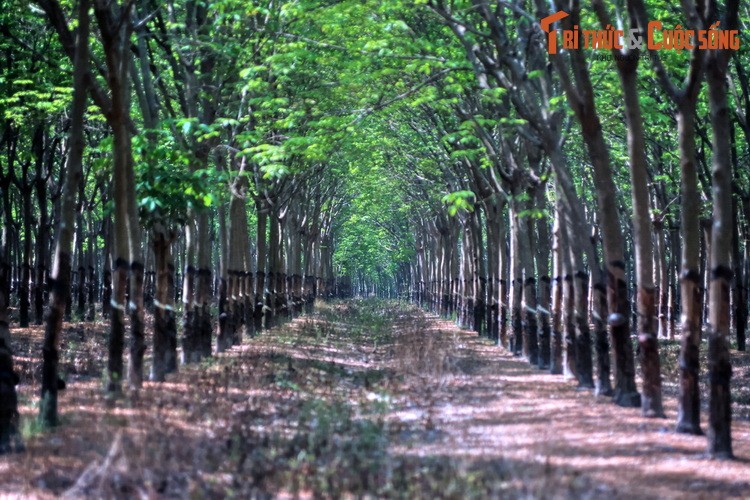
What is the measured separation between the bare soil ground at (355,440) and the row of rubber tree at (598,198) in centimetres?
81

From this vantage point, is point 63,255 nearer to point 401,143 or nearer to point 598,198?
point 598,198

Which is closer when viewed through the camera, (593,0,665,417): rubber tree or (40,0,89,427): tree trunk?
(40,0,89,427): tree trunk

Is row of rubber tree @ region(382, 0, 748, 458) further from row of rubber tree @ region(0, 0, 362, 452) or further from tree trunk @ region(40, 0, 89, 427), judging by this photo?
tree trunk @ region(40, 0, 89, 427)

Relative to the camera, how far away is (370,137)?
3334 centimetres

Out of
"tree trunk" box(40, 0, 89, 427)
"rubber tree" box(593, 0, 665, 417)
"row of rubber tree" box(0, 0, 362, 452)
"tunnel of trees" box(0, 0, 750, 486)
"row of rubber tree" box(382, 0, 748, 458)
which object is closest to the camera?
"row of rubber tree" box(382, 0, 748, 458)

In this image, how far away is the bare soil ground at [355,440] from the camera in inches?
302

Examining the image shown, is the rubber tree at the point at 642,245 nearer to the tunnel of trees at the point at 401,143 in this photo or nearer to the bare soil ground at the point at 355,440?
the tunnel of trees at the point at 401,143

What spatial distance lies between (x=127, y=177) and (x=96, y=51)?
764cm

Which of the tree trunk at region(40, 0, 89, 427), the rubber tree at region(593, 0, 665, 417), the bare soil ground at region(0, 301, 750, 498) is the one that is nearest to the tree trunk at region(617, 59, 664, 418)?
the rubber tree at region(593, 0, 665, 417)

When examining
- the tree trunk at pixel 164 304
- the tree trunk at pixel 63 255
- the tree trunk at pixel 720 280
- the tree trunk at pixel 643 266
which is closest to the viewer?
the tree trunk at pixel 720 280

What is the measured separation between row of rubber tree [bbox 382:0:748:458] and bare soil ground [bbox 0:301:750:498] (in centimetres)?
81

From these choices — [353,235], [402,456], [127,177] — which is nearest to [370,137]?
[127,177]

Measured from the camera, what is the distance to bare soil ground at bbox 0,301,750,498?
7.66 metres

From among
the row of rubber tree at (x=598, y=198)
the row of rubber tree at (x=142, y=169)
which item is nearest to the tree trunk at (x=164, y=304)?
the row of rubber tree at (x=142, y=169)
